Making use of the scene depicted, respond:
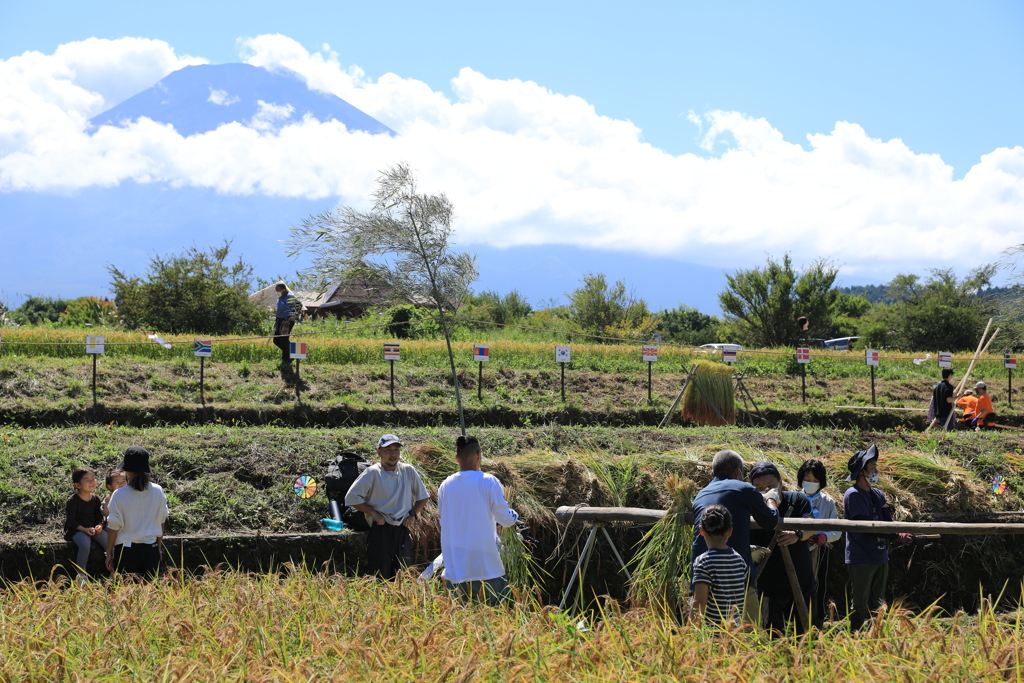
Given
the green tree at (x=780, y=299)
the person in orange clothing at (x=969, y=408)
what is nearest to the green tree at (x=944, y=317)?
the green tree at (x=780, y=299)

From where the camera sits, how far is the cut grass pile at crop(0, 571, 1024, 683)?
308 centimetres

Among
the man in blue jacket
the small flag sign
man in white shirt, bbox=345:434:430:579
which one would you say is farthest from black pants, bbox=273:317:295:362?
the man in blue jacket

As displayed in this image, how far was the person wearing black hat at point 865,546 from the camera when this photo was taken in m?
5.49

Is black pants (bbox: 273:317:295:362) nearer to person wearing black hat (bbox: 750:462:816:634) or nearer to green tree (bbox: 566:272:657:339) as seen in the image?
person wearing black hat (bbox: 750:462:816:634)

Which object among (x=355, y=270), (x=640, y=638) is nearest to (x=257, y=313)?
(x=355, y=270)

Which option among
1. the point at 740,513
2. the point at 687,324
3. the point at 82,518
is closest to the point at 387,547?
the point at 82,518

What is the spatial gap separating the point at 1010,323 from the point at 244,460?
26829 mm

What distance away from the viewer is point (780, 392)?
1859cm

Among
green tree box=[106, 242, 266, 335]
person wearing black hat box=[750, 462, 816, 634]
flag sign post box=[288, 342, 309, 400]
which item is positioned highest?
green tree box=[106, 242, 266, 335]

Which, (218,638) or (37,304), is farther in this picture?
(37,304)

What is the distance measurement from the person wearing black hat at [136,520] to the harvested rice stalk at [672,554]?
11.5 ft

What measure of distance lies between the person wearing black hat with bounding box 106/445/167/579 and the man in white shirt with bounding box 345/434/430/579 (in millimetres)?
1396

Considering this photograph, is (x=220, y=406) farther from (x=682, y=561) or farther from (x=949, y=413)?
(x=949, y=413)

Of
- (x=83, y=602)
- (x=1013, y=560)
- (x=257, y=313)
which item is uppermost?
(x=257, y=313)
